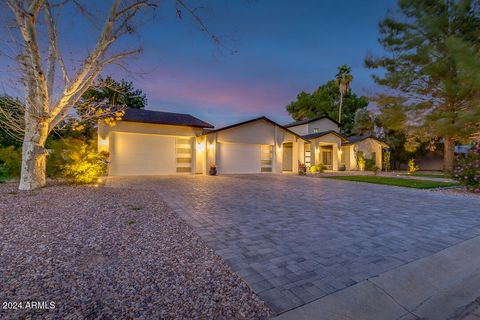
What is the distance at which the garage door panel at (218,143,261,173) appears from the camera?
626 inches

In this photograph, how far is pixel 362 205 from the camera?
20.2 ft

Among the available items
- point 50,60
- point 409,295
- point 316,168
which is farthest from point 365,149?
point 50,60

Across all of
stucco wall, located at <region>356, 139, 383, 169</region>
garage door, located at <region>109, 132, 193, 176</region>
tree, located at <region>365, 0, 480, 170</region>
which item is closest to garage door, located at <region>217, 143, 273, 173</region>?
garage door, located at <region>109, 132, 193, 176</region>

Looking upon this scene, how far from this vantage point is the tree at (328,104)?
3328 cm

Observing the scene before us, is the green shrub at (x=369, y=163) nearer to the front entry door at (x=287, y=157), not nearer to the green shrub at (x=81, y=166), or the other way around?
the front entry door at (x=287, y=157)

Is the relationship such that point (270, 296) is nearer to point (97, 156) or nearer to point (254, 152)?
point (97, 156)

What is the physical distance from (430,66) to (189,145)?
16164 mm

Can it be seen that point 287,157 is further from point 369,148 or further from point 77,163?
point 77,163

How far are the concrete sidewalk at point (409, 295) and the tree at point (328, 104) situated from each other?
33.1 metres

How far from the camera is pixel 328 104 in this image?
34.2m

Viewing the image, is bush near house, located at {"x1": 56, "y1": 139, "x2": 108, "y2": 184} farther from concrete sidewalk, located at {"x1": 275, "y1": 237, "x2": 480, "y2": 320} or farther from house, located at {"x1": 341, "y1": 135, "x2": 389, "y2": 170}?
house, located at {"x1": 341, "y1": 135, "x2": 389, "y2": 170}

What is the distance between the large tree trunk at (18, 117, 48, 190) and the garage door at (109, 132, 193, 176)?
688 cm

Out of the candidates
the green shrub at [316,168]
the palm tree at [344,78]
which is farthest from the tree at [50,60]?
the palm tree at [344,78]

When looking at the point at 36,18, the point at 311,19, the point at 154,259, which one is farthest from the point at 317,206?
the point at 311,19
